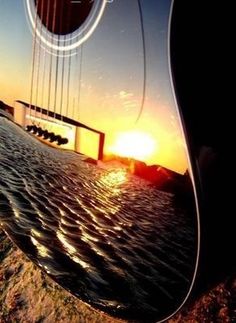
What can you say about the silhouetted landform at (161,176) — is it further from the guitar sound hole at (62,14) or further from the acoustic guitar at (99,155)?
the guitar sound hole at (62,14)

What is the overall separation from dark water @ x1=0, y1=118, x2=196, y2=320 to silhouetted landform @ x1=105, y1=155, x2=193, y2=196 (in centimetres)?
2

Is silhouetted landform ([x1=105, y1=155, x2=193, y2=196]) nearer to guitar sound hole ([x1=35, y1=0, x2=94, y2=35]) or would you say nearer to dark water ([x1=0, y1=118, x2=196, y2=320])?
dark water ([x1=0, y1=118, x2=196, y2=320])

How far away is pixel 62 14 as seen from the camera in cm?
97

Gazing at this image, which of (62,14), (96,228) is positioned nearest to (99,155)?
(96,228)

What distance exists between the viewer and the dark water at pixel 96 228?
76 cm

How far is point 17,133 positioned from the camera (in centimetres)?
114

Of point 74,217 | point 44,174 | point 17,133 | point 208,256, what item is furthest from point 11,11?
point 208,256

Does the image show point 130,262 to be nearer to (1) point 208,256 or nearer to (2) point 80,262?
(2) point 80,262

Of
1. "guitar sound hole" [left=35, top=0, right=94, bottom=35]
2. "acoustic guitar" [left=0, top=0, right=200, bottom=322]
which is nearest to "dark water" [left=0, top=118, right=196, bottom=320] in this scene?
"acoustic guitar" [left=0, top=0, right=200, bottom=322]

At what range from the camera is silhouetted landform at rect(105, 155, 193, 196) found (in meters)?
0.67

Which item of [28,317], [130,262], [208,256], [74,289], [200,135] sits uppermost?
[200,135]

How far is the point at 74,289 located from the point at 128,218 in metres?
0.22

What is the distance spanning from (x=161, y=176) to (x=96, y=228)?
26 cm

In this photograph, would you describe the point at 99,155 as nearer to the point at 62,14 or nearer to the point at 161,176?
the point at 161,176
